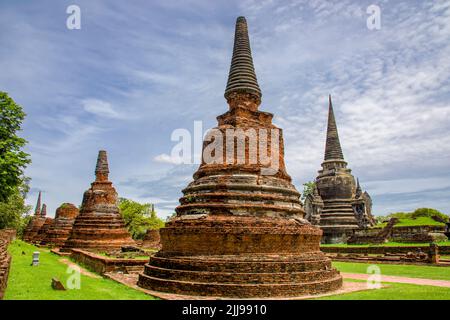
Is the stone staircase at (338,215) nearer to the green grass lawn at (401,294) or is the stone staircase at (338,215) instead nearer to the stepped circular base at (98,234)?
the stepped circular base at (98,234)

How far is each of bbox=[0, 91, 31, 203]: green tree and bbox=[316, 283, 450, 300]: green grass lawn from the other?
61.3 feet

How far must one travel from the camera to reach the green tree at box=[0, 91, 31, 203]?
21.3m

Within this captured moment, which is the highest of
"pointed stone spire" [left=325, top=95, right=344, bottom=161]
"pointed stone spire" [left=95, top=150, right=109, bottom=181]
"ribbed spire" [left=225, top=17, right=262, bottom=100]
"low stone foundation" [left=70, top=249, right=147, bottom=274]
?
"pointed stone spire" [left=325, top=95, right=344, bottom=161]

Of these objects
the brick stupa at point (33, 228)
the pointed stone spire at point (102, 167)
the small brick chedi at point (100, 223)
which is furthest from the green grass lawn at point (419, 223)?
the brick stupa at point (33, 228)

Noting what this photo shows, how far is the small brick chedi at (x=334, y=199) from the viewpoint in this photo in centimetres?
3647

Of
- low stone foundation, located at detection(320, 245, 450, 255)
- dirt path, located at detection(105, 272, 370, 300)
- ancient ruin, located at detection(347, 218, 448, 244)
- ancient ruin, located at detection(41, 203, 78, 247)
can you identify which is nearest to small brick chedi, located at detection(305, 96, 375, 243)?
ancient ruin, located at detection(347, 218, 448, 244)

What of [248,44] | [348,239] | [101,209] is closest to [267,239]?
[248,44]

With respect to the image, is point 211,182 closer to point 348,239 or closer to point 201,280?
point 201,280

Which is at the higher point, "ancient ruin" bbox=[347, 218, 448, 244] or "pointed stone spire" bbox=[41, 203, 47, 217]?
"pointed stone spire" bbox=[41, 203, 47, 217]

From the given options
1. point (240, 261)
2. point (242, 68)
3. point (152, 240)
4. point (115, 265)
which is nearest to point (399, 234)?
point (152, 240)

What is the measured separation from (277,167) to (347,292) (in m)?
4.79

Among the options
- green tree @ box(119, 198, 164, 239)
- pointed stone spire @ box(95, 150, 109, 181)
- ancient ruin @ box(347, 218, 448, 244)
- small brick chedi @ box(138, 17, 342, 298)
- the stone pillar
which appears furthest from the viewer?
green tree @ box(119, 198, 164, 239)

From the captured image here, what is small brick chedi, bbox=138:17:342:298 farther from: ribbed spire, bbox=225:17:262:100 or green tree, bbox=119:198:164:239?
green tree, bbox=119:198:164:239
